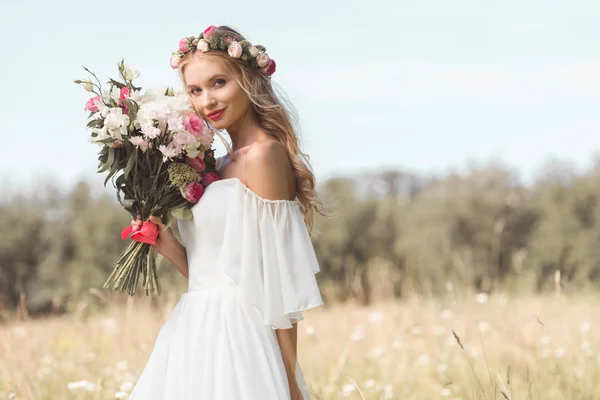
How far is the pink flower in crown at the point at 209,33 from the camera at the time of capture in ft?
10.8

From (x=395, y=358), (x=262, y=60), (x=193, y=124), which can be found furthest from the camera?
(x=395, y=358)

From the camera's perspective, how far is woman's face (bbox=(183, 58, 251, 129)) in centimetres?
324

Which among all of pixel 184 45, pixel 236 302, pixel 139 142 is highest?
pixel 184 45

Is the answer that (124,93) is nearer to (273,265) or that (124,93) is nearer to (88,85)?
(88,85)

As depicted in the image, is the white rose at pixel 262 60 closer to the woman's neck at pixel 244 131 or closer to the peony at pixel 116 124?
the woman's neck at pixel 244 131

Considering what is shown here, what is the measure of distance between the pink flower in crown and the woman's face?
10cm

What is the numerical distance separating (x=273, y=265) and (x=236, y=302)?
220 mm

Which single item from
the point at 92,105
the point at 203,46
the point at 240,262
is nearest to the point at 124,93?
the point at 92,105

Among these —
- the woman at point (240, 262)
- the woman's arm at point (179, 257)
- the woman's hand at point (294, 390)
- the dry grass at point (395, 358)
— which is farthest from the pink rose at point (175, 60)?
the dry grass at point (395, 358)

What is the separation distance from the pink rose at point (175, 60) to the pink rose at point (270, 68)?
0.41 m

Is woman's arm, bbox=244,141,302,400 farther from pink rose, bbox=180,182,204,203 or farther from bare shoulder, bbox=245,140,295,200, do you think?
pink rose, bbox=180,182,204,203

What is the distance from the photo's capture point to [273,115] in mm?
3297

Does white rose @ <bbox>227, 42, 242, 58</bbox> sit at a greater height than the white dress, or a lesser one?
greater

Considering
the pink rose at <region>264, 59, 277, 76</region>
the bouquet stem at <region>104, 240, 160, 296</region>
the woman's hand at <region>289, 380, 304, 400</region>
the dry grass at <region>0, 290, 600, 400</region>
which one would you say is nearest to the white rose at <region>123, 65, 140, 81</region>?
the pink rose at <region>264, 59, 277, 76</region>
